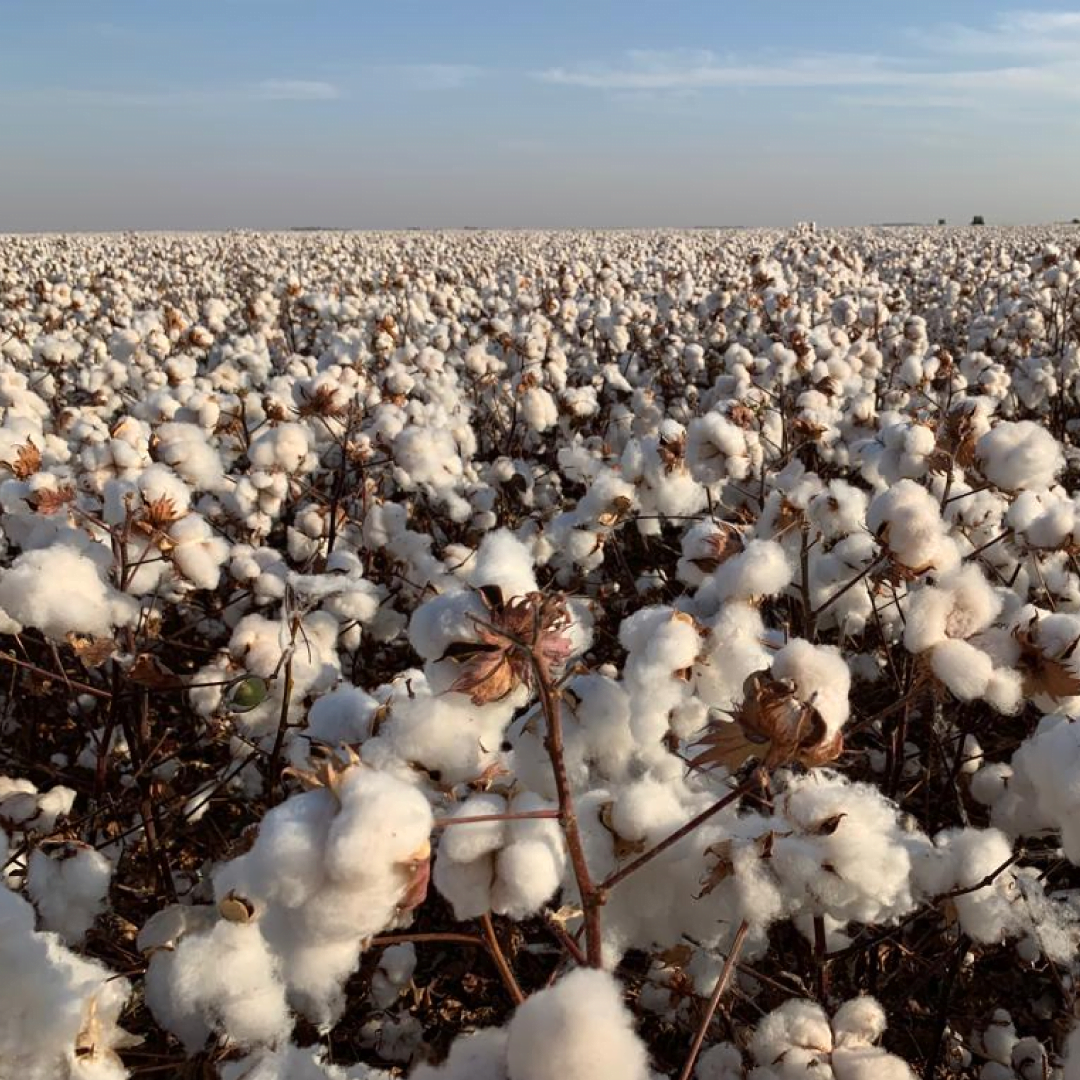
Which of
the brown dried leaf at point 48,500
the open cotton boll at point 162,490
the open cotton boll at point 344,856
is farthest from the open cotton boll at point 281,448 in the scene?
the open cotton boll at point 344,856

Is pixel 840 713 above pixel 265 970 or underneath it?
above

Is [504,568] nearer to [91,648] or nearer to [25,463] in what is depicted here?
[91,648]

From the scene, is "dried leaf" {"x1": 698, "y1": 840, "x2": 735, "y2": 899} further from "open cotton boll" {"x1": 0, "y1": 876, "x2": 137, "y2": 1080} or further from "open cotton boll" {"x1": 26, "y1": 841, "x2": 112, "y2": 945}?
"open cotton boll" {"x1": 26, "y1": 841, "x2": 112, "y2": 945}

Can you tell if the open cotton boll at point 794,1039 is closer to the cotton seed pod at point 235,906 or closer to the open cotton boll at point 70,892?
the cotton seed pod at point 235,906

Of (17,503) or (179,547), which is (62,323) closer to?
(17,503)

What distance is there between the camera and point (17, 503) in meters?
3.10

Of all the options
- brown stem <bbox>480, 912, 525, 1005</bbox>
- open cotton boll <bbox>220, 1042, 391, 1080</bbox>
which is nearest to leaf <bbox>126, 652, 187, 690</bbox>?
open cotton boll <bbox>220, 1042, 391, 1080</bbox>

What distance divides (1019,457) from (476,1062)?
2373 millimetres

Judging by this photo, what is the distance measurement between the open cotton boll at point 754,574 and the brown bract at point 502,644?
953 millimetres

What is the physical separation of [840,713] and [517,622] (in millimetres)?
449

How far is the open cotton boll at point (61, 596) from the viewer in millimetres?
2162

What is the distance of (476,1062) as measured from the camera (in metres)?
1.06

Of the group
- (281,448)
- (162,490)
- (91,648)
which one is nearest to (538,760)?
(91,648)

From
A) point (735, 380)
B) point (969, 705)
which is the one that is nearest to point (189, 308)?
point (735, 380)
